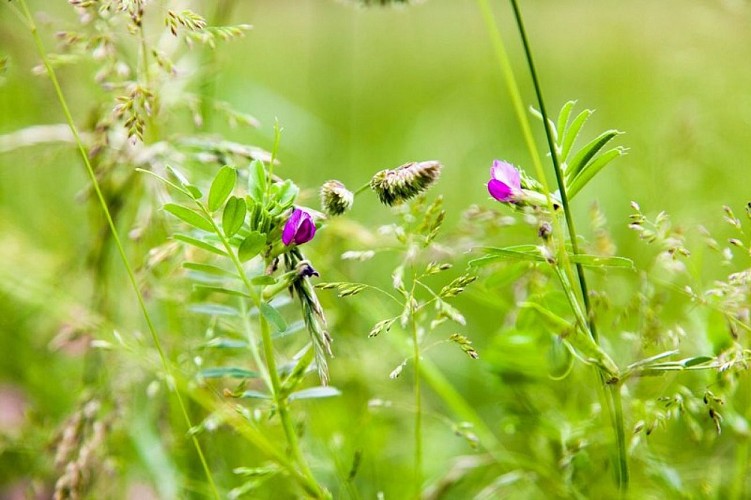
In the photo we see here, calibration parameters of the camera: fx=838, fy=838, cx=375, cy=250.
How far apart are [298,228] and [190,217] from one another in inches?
5.1

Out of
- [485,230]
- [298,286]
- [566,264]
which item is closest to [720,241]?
[485,230]

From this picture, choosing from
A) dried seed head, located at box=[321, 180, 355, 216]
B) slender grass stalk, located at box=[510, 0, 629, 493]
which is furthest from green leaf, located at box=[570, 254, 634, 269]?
dried seed head, located at box=[321, 180, 355, 216]

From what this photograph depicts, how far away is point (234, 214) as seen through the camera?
0.80 metres

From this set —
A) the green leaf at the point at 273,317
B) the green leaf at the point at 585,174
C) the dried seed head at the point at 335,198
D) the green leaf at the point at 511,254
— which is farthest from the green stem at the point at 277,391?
the green leaf at the point at 585,174

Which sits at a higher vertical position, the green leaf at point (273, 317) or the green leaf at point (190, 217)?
the green leaf at point (190, 217)

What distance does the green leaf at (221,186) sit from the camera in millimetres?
818

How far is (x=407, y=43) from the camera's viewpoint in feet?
14.8

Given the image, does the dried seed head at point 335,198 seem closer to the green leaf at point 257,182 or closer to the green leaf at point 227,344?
the green leaf at point 257,182

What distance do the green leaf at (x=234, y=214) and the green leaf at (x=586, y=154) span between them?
0.33m

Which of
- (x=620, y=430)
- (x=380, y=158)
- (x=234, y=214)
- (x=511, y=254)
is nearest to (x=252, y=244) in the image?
(x=234, y=214)

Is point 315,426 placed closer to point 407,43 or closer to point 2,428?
point 2,428

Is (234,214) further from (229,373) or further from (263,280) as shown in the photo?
(229,373)

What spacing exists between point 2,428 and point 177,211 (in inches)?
30.0

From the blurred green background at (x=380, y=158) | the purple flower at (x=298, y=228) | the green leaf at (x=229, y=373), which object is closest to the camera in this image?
the purple flower at (x=298, y=228)
